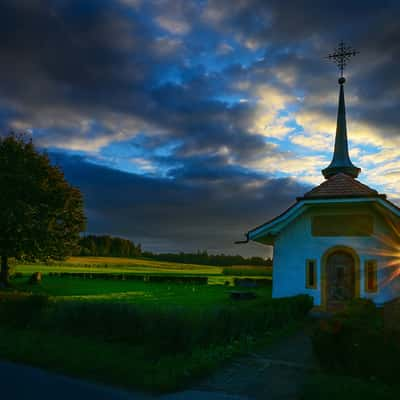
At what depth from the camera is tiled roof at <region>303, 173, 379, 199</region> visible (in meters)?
18.5

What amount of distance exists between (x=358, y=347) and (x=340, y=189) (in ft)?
37.4

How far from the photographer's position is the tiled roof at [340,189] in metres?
18.5

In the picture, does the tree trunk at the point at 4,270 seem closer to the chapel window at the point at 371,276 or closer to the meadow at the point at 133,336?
the meadow at the point at 133,336

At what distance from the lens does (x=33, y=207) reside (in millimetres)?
32438

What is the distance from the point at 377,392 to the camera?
7.52 metres

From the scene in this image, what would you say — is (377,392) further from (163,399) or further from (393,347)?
(163,399)

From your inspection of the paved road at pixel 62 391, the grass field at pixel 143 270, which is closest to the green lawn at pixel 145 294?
the paved road at pixel 62 391

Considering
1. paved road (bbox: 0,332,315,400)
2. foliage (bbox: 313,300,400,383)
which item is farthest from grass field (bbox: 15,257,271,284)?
foliage (bbox: 313,300,400,383)

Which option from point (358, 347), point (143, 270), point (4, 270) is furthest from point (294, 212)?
point (143, 270)

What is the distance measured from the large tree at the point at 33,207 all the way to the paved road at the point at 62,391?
24.3 m

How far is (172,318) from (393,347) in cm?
540

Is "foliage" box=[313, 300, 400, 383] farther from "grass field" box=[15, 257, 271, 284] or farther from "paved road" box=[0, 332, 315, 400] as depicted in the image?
"grass field" box=[15, 257, 271, 284]

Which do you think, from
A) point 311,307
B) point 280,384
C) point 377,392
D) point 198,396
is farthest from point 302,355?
point 311,307

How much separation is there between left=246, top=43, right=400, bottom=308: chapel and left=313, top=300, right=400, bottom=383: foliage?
9081mm
